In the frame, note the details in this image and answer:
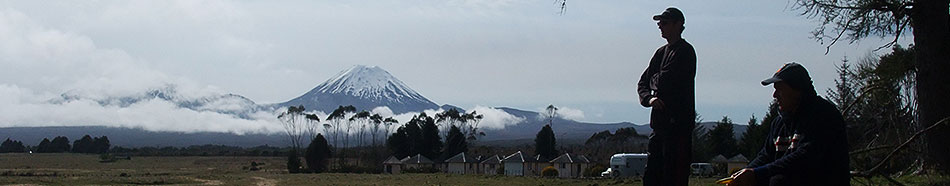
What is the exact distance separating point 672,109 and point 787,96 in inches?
71.1

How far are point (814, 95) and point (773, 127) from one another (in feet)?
1.39

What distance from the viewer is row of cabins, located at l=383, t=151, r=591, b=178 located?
83.1 metres

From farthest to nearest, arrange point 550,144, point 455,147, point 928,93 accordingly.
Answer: point 455,147 → point 550,144 → point 928,93

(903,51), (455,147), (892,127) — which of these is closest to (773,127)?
(892,127)

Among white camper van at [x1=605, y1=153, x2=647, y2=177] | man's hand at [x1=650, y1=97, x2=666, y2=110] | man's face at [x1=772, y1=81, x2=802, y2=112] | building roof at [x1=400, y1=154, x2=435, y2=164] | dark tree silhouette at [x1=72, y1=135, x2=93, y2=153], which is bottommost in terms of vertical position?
man's face at [x1=772, y1=81, x2=802, y2=112]

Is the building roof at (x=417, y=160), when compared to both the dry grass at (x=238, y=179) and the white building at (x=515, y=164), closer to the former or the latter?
the white building at (x=515, y=164)

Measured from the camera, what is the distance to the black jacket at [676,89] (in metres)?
5.79

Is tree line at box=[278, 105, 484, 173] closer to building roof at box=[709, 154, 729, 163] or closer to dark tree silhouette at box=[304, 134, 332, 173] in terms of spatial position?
dark tree silhouette at box=[304, 134, 332, 173]

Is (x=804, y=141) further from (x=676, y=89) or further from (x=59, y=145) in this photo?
(x=59, y=145)

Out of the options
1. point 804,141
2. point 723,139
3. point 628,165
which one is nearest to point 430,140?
point 723,139

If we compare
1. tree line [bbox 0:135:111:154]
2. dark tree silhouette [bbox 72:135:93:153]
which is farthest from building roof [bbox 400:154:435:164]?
dark tree silhouette [bbox 72:135:93:153]

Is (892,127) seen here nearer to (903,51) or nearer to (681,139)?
(903,51)

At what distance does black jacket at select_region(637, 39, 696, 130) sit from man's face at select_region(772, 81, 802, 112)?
5.72ft

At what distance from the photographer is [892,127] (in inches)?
444
